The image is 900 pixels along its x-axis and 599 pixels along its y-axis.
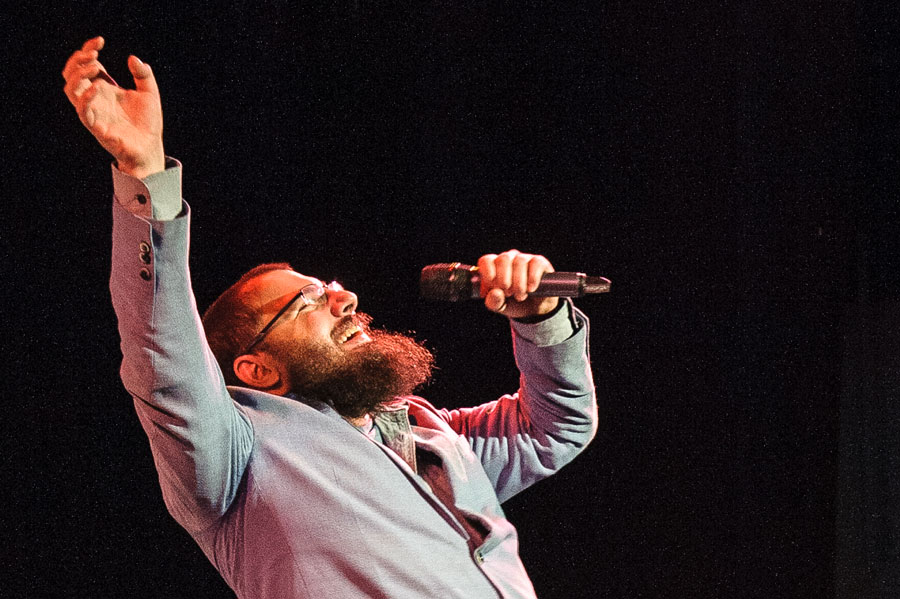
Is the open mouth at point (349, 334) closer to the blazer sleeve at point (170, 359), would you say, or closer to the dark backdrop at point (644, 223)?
the blazer sleeve at point (170, 359)

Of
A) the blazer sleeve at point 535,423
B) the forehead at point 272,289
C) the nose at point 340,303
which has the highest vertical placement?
the forehead at point 272,289

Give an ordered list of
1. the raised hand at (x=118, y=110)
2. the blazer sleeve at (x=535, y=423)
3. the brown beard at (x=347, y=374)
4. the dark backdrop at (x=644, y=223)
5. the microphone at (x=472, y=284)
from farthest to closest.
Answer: the dark backdrop at (x=644, y=223)
the blazer sleeve at (x=535, y=423)
the brown beard at (x=347, y=374)
the microphone at (x=472, y=284)
the raised hand at (x=118, y=110)

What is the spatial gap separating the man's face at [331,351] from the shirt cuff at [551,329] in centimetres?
23

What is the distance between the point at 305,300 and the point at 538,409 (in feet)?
1.62

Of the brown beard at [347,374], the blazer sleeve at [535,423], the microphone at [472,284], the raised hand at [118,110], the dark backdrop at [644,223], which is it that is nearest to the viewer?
the raised hand at [118,110]

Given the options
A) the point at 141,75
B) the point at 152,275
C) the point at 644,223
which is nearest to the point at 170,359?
the point at 152,275

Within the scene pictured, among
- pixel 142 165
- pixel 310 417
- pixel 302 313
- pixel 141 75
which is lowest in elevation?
pixel 310 417

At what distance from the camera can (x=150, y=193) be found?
108 cm

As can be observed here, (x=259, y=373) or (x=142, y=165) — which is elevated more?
(x=142, y=165)

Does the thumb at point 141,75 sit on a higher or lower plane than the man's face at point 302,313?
higher

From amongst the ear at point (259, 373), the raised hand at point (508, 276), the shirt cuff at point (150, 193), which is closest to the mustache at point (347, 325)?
the ear at point (259, 373)

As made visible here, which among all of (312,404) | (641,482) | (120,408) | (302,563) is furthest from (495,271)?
(641,482)

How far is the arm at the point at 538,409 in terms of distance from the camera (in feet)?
5.10

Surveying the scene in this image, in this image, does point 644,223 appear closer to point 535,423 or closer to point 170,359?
point 535,423
